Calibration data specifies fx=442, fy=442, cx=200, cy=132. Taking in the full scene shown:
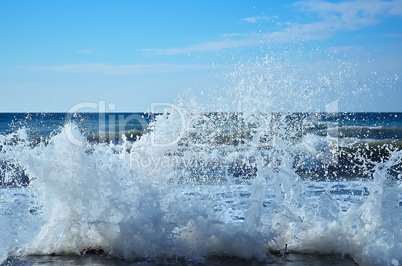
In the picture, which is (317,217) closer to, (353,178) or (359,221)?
(359,221)

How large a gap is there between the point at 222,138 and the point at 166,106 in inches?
413

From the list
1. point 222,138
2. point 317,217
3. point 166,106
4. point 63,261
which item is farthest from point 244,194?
point 222,138

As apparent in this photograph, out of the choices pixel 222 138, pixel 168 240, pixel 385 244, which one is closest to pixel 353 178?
pixel 385 244

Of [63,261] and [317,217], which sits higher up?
[317,217]

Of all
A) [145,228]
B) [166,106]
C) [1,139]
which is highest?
[166,106]

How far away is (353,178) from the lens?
8.89m

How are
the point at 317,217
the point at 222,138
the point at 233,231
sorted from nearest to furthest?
the point at 233,231, the point at 317,217, the point at 222,138

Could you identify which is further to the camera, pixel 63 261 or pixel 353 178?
pixel 353 178

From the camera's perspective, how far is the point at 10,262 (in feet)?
12.7

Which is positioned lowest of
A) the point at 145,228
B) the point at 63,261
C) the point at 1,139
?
the point at 63,261

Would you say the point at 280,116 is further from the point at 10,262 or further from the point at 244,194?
the point at 10,262

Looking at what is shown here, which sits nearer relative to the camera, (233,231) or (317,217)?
(233,231)

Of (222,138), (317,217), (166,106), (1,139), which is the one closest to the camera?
(317,217)

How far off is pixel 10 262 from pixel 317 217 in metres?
2.91
